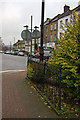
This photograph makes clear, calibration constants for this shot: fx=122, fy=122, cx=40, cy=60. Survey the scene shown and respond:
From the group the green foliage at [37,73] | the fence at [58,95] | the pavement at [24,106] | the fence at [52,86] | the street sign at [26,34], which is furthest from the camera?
the street sign at [26,34]

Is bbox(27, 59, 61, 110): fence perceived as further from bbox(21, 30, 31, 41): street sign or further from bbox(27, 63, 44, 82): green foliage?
bbox(21, 30, 31, 41): street sign

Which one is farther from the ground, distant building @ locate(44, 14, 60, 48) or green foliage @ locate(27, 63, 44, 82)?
distant building @ locate(44, 14, 60, 48)

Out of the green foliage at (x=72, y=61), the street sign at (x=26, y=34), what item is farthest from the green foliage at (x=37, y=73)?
the street sign at (x=26, y=34)

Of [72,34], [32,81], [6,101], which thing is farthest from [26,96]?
[72,34]

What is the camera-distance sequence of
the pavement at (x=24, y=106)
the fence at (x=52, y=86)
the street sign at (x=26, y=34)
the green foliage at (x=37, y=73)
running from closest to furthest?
the pavement at (x=24, y=106) → the fence at (x=52, y=86) → the green foliage at (x=37, y=73) → the street sign at (x=26, y=34)

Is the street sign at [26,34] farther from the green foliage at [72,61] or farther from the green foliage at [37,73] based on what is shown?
the green foliage at [72,61]

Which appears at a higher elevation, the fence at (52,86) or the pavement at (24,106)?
the fence at (52,86)

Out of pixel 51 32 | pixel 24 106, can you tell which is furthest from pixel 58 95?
pixel 51 32

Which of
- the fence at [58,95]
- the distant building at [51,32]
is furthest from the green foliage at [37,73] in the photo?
the distant building at [51,32]

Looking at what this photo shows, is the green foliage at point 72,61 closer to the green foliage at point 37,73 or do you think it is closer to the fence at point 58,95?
the fence at point 58,95

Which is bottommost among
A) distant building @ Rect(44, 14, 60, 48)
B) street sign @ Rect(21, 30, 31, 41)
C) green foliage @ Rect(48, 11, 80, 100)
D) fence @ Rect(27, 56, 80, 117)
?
fence @ Rect(27, 56, 80, 117)

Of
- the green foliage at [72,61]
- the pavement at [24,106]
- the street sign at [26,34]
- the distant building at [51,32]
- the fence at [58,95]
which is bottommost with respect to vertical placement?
the pavement at [24,106]

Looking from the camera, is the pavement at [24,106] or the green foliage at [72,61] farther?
the green foliage at [72,61]

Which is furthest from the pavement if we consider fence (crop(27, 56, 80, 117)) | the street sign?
the street sign
